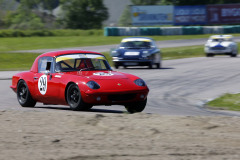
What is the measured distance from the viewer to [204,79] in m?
18.8

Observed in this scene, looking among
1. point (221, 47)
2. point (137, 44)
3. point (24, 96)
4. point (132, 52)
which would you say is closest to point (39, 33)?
point (221, 47)

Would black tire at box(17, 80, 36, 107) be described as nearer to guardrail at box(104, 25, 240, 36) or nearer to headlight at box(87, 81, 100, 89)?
headlight at box(87, 81, 100, 89)

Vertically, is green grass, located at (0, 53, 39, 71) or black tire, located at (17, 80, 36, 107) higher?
black tire, located at (17, 80, 36, 107)

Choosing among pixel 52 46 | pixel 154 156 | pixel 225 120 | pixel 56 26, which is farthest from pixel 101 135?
pixel 56 26

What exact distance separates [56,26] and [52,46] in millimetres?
44269

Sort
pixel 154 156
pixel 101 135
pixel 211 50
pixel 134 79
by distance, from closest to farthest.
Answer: pixel 154 156 → pixel 101 135 → pixel 134 79 → pixel 211 50

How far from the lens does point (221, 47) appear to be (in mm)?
33000

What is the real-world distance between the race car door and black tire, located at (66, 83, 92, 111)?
416mm

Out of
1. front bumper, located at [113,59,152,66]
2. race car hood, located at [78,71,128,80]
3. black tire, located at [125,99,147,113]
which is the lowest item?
front bumper, located at [113,59,152,66]

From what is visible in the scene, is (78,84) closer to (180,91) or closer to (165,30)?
(180,91)

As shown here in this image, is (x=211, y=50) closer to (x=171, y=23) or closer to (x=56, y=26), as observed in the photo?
(x=171, y=23)

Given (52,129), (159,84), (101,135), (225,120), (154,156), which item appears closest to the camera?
(154,156)

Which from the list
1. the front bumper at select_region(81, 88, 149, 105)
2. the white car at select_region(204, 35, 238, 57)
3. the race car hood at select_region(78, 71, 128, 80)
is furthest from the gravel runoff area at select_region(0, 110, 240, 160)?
the white car at select_region(204, 35, 238, 57)

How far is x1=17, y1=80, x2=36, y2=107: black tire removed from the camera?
11.2 metres
